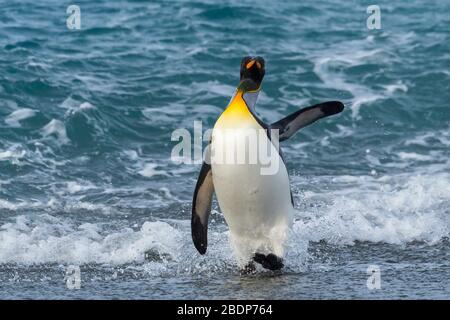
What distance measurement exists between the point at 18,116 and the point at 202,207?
5.30 meters

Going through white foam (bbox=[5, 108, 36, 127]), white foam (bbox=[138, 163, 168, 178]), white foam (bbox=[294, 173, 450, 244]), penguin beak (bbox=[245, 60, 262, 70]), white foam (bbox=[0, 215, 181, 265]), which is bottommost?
white foam (bbox=[0, 215, 181, 265])

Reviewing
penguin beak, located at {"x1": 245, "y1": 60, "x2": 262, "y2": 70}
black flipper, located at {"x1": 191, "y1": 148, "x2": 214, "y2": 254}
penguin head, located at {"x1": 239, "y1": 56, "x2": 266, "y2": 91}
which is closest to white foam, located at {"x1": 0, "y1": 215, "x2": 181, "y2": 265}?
black flipper, located at {"x1": 191, "y1": 148, "x2": 214, "y2": 254}

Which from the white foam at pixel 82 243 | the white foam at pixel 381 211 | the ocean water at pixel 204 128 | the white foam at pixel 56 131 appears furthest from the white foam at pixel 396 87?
the white foam at pixel 82 243

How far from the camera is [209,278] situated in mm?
5988

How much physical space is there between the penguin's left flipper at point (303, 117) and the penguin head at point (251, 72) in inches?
13.8

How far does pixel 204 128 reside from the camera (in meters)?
11.4

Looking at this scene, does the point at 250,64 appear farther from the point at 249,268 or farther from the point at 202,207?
the point at 249,268

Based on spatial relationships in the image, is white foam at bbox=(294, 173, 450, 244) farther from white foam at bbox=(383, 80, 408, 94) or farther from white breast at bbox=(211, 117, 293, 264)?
white foam at bbox=(383, 80, 408, 94)

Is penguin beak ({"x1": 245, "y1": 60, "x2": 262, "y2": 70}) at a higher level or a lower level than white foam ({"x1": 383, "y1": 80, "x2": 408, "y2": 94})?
lower

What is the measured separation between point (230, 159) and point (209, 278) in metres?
0.73

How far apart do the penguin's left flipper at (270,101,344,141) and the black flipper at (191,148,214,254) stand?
1.77 feet

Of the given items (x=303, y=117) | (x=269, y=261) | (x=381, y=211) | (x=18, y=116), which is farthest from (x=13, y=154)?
(x=269, y=261)

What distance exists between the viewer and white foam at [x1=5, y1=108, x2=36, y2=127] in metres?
10.8
